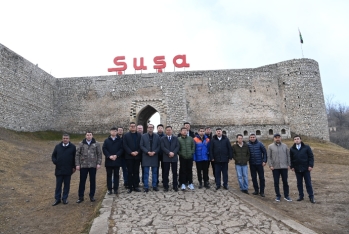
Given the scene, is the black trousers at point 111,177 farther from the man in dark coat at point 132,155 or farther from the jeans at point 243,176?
the jeans at point 243,176

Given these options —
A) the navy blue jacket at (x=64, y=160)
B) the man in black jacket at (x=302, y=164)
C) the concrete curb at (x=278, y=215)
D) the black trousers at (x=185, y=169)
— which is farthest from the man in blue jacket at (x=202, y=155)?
the navy blue jacket at (x=64, y=160)

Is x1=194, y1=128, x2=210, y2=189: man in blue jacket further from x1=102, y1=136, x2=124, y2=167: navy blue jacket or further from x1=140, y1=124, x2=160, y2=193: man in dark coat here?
x1=102, y1=136, x2=124, y2=167: navy blue jacket

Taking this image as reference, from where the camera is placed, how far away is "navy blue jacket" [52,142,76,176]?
6121 mm

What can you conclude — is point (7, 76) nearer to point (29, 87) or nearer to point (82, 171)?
point (29, 87)

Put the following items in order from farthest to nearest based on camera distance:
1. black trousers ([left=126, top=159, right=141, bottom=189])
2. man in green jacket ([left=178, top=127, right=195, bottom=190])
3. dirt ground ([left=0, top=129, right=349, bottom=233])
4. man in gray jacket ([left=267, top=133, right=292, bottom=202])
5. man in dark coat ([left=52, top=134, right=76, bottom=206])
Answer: man in green jacket ([left=178, top=127, right=195, bottom=190]), man in gray jacket ([left=267, top=133, right=292, bottom=202]), black trousers ([left=126, top=159, right=141, bottom=189]), man in dark coat ([left=52, top=134, right=76, bottom=206]), dirt ground ([left=0, top=129, right=349, bottom=233])

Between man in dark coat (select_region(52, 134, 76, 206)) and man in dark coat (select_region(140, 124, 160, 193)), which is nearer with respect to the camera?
man in dark coat (select_region(52, 134, 76, 206))

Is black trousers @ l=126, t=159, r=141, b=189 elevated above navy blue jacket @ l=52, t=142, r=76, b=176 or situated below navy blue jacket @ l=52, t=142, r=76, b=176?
below

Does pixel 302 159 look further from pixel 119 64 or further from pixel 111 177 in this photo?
pixel 119 64

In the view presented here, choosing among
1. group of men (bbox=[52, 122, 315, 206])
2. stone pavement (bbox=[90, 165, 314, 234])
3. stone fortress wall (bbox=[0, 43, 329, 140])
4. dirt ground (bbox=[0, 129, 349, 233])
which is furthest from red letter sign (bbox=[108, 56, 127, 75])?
stone pavement (bbox=[90, 165, 314, 234])

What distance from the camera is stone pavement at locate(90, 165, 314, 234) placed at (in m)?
4.20

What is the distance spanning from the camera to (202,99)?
23.0 m

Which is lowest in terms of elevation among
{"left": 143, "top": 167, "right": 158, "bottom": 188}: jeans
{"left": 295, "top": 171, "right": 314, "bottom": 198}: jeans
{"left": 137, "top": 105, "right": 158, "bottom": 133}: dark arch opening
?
{"left": 295, "top": 171, "right": 314, "bottom": 198}: jeans

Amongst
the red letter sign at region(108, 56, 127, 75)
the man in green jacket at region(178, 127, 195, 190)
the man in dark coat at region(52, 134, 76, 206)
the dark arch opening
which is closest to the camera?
the man in dark coat at region(52, 134, 76, 206)

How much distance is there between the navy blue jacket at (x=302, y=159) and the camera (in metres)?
6.62
